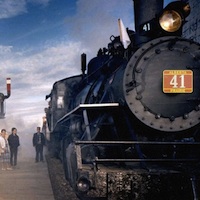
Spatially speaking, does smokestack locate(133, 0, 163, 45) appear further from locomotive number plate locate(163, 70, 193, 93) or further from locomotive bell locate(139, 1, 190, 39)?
locomotive number plate locate(163, 70, 193, 93)

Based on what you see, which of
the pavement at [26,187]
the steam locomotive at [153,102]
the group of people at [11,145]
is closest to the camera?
the steam locomotive at [153,102]

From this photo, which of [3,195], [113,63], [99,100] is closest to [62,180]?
[3,195]

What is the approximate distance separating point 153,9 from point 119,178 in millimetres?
2569

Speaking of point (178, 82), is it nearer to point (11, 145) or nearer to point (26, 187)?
point (26, 187)

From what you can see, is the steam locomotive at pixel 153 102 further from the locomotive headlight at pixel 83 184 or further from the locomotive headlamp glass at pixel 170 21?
the locomotive headlight at pixel 83 184

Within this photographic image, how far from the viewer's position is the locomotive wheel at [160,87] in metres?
4.15

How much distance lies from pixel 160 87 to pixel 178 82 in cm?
24

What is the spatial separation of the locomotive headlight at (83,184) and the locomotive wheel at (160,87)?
1114 mm

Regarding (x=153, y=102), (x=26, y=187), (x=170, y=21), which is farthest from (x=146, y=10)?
(x=26, y=187)

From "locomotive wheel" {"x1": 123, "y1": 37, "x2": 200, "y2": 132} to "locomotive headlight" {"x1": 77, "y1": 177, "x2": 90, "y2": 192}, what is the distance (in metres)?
1.11

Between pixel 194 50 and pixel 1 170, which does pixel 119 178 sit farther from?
pixel 1 170

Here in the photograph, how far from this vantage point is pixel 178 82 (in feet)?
13.7

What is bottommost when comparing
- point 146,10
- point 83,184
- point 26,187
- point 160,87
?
point 26,187

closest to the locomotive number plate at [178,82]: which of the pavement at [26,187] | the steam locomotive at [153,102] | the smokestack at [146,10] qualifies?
the steam locomotive at [153,102]
